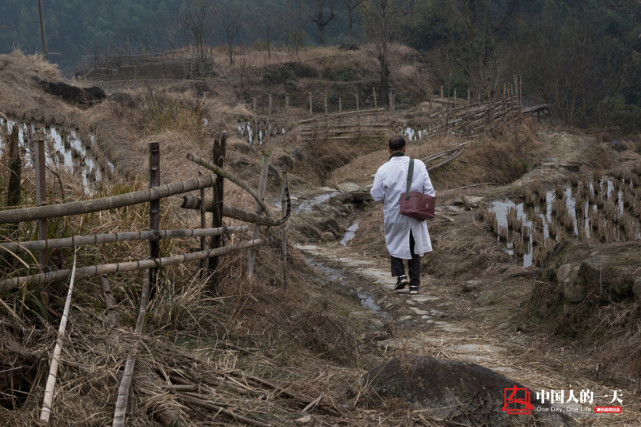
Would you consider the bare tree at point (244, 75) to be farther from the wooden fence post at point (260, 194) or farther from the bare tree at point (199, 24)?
the wooden fence post at point (260, 194)

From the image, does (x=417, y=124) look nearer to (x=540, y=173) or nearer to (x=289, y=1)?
(x=540, y=173)

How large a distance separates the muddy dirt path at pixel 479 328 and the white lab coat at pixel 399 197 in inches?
17.2

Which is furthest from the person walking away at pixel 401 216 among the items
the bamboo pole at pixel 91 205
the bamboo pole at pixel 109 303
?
the bamboo pole at pixel 109 303

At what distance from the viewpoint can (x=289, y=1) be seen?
58.7m

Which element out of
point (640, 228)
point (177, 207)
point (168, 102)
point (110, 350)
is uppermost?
point (168, 102)

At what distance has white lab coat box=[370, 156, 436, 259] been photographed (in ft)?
18.9

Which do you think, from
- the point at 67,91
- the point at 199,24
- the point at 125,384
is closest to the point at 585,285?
the point at 125,384

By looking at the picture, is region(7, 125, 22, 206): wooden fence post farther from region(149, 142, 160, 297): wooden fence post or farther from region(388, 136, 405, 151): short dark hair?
region(388, 136, 405, 151): short dark hair

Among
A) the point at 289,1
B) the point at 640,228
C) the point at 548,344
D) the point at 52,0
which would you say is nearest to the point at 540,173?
the point at 640,228

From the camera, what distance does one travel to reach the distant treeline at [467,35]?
2889cm

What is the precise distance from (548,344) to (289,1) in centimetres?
5821

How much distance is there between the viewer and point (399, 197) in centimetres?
582

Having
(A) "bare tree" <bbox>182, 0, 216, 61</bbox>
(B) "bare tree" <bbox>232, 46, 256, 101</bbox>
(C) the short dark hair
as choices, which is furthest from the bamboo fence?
(A) "bare tree" <bbox>182, 0, 216, 61</bbox>

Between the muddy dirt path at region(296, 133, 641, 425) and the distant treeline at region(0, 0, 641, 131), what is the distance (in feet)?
22.9
